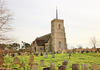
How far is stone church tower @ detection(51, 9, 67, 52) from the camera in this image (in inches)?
1644

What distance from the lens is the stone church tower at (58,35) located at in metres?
41.8

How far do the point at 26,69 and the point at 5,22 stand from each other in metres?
6.34

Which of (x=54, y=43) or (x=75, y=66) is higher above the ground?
(x=54, y=43)

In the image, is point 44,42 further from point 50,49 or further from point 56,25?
point 56,25

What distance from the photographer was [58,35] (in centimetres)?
4316

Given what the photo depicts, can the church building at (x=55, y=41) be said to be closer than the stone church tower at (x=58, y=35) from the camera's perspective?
No

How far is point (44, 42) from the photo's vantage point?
45.5m

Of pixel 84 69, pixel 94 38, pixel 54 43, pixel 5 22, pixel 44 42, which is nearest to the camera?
pixel 84 69

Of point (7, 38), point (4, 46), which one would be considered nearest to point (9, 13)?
point (7, 38)

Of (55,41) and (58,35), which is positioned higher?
(58,35)

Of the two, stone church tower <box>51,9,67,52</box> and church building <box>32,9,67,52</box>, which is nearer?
stone church tower <box>51,9,67,52</box>

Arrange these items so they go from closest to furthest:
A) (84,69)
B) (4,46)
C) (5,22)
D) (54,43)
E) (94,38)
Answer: (84,69) < (4,46) < (5,22) < (54,43) < (94,38)

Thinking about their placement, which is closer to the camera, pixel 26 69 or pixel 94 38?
pixel 26 69

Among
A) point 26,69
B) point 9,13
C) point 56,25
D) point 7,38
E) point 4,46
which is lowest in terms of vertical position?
point 26,69
